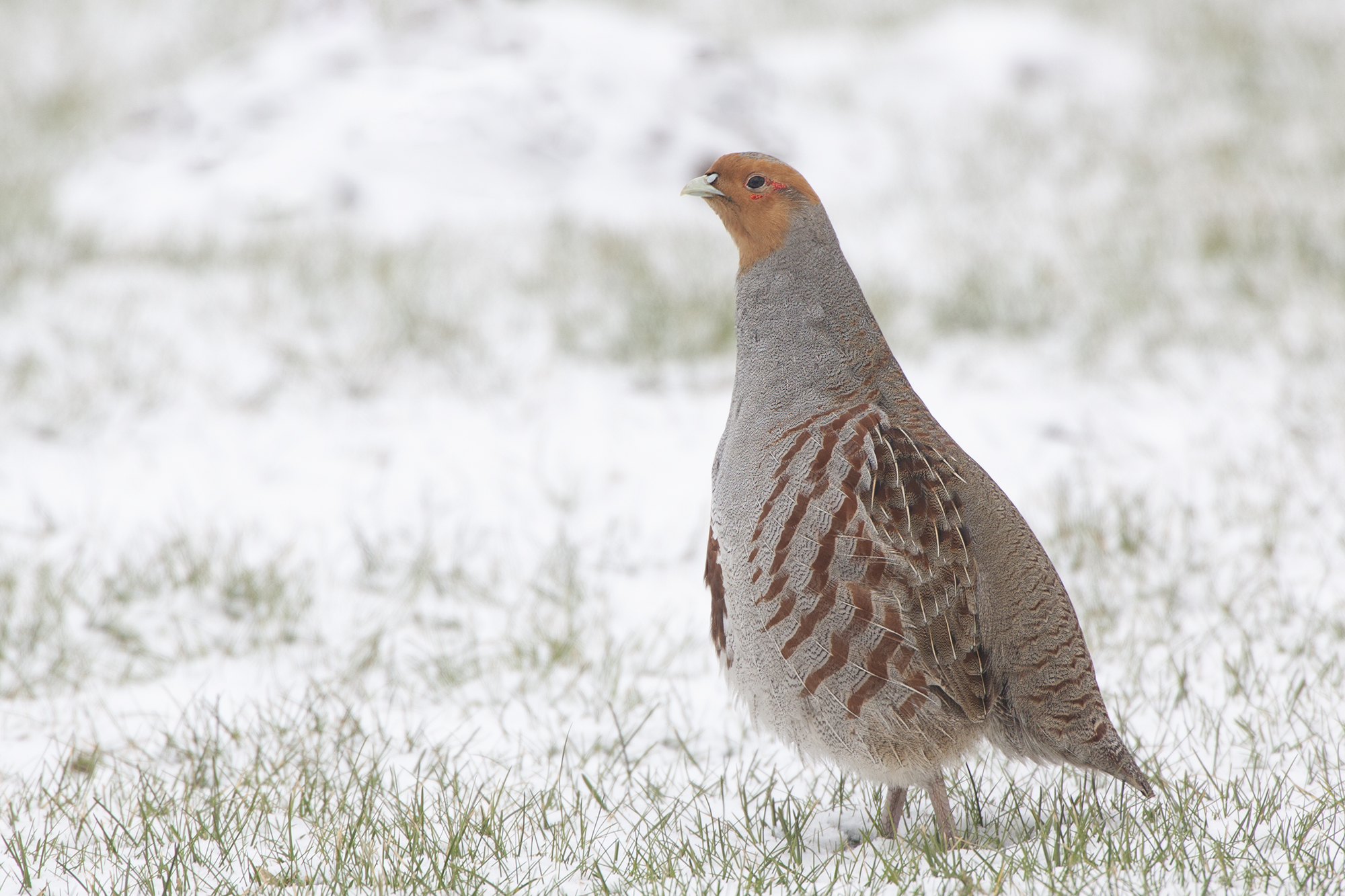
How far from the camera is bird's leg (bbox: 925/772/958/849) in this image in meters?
2.33

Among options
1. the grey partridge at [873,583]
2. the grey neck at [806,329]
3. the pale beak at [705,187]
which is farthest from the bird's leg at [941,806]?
the pale beak at [705,187]

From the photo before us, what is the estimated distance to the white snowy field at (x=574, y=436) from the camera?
246 centimetres

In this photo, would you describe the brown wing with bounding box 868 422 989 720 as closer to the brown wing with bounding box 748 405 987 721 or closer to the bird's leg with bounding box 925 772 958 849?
the brown wing with bounding box 748 405 987 721

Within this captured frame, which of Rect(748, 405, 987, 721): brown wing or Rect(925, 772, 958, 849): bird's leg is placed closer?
Rect(748, 405, 987, 721): brown wing

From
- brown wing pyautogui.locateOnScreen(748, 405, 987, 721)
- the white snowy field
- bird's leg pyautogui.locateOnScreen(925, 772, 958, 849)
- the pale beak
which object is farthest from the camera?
the pale beak

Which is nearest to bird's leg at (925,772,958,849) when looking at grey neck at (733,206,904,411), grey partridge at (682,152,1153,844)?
grey partridge at (682,152,1153,844)

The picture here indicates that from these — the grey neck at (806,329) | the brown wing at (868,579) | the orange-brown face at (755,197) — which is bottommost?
the brown wing at (868,579)

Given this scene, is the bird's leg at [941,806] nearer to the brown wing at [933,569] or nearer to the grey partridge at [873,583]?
the grey partridge at [873,583]

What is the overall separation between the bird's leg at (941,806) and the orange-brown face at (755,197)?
1.15 metres

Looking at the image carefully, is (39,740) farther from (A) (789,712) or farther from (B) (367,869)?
(A) (789,712)

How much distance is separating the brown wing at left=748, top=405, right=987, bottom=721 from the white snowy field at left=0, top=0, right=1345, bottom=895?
296 mm

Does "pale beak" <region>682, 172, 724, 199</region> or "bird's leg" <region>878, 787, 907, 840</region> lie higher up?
"pale beak" <region>682, 172, 724, 199</region>

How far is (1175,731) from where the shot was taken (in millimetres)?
2840

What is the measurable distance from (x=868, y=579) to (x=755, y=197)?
881 mm
